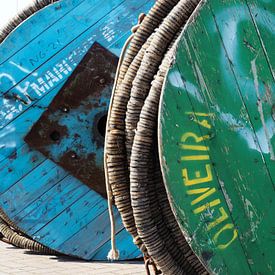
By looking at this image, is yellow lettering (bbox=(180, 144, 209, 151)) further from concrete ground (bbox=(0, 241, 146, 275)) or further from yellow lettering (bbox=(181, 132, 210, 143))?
concrete ground (bbox=(0, 241, 146, 275))

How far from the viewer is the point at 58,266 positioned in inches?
195

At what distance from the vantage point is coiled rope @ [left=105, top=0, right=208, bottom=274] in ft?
9.87

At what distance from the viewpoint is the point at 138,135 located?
9.88 ft

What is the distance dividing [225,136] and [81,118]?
235cm

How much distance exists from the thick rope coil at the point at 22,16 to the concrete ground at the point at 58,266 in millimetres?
1602

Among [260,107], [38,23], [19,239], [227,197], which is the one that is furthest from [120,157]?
[19,239]

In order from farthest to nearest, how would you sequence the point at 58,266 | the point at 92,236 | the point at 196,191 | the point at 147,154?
the point at 92,236 < the point at 58,266 < the point at 147,154 < the point at 196,191

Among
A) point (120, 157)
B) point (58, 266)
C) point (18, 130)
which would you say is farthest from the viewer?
point (18, 130)

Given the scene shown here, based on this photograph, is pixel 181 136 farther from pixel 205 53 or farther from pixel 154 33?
pixel 154 33

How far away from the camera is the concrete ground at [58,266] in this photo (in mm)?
4660

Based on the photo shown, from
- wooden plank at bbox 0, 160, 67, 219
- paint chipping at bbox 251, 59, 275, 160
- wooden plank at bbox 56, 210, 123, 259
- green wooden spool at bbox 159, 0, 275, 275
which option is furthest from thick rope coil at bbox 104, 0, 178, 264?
wooden plank at bbox 0, 160, 67, 219

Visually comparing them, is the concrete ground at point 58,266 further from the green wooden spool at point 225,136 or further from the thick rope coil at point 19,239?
the green wooden spool at point 225,136

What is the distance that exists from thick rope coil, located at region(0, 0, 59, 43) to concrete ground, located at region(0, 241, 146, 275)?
5.26 ft

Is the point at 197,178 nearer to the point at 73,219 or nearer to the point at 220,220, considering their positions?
the point at 220,220
